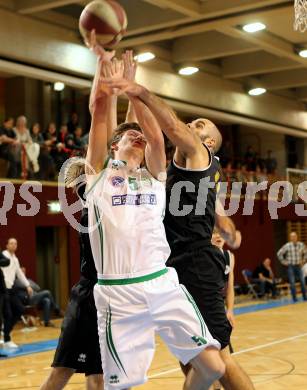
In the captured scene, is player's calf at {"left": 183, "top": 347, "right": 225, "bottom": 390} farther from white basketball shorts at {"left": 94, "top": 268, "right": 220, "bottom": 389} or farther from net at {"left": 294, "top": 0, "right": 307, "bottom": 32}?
net at {"left": 294, "top": 0, "right": 307, "bottom": 32}

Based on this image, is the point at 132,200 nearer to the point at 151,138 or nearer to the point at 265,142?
the point at 151,138

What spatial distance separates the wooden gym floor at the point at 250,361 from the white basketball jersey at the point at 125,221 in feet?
11.9

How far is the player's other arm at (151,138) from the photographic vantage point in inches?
166

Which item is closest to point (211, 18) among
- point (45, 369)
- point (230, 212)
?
point (230, 212)

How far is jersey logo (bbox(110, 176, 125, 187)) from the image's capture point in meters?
4.27

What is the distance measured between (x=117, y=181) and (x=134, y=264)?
0.52 meters

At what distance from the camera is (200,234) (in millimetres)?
4883

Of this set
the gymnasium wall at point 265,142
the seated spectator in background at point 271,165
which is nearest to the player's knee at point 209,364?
the seated spectator in background at point 271,165

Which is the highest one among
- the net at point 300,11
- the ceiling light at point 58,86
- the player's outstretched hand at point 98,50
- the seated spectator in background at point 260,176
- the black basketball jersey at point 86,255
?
the ceiling light at point 58,86

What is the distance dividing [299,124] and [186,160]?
70.1 ft

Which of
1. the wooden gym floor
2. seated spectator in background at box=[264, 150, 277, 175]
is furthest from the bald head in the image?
seated spectator in background at box=[264, 150, 277, 175]

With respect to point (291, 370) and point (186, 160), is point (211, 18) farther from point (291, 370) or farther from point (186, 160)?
point (186, 160)

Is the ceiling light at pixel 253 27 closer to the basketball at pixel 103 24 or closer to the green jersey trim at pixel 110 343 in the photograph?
the basketball at pixel 103 24

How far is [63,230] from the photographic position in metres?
17.2
